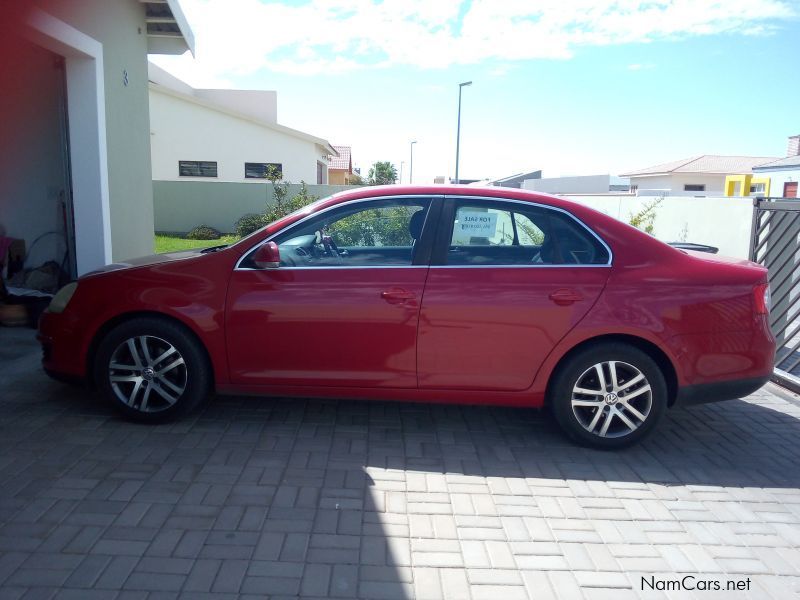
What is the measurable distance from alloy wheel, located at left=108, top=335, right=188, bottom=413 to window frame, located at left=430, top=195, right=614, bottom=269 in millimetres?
1877

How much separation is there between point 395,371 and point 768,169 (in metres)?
54.2

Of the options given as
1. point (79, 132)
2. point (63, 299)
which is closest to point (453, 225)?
point (63, 299)

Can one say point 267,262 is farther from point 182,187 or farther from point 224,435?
point 182,187

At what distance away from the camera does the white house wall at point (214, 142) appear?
2659 cm

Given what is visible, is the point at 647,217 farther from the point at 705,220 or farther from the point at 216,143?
the point at 216,143

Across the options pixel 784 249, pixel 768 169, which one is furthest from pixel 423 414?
pixel 768 169

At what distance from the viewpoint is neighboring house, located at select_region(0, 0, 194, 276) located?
7.12 m

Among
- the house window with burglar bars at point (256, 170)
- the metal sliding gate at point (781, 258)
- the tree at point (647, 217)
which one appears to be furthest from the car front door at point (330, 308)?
the house window with burglar bars at point (256, 170)

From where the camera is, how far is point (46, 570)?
2.88 meters

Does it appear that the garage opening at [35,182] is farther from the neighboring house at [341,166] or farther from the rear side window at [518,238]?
the neighboring house at [341,166]

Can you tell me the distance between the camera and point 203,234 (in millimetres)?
20828

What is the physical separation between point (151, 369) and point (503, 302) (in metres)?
2.41

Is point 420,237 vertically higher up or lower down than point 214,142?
lower down

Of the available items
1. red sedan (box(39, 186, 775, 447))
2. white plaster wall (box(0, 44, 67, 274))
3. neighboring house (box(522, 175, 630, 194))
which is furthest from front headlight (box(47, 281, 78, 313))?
neighboring house (box(522, 175, 630, 194))
